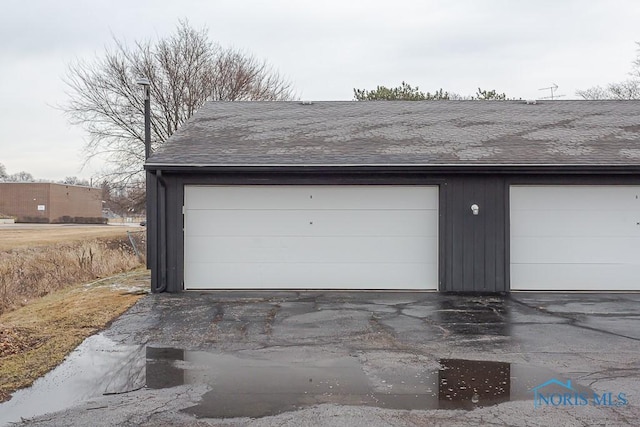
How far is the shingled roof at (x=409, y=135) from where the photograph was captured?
10234 mm

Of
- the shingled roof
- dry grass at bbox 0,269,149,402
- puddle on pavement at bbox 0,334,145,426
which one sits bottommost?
puddle on pavement at bbox 0,334,145,426

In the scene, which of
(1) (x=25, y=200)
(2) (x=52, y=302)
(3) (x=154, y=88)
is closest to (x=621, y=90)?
(3) (x=154, y=88)

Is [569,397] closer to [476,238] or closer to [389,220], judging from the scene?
[476,238]

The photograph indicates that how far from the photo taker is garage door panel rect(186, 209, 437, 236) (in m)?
10.6

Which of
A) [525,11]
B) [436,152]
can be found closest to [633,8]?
[525,11]

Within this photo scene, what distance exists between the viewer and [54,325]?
7.69m

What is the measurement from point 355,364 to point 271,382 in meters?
0.97

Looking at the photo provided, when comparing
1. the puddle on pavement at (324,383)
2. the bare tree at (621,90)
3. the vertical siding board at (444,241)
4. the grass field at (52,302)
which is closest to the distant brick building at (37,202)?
the grass field at (52,302)

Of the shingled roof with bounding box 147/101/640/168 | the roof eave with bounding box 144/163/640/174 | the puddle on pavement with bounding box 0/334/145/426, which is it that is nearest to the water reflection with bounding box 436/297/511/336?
the roof eave with bounding box 144/163/640/174

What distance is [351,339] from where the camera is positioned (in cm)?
684

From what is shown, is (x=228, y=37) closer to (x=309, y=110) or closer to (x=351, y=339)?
(x=309, y=110)

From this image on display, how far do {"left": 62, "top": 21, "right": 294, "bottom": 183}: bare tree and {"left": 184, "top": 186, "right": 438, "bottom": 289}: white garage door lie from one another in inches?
559

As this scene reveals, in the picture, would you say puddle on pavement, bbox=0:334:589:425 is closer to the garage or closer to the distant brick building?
the garage

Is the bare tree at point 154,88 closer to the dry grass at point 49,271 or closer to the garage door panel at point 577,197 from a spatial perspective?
the dry grass at point 49,271
